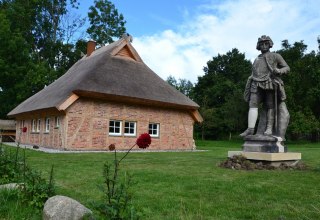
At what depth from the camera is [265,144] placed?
26.4 ft

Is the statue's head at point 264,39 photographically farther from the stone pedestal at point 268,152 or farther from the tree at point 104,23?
the tree at point 104,23

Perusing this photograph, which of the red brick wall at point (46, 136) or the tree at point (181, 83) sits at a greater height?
the tree at point (181, 83)

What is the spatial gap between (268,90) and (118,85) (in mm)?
9859

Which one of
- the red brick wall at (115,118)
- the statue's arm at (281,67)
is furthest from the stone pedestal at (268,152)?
the red brick wall at (115,118)

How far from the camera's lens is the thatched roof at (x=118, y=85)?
51.5 feet

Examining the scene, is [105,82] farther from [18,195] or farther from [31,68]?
[31,68]

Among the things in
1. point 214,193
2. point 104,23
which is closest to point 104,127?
point 214,193

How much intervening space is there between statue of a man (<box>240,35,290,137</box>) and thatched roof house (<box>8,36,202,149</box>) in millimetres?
8646

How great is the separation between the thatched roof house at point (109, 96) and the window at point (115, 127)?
0.54 feet

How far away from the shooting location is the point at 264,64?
27.7 ft

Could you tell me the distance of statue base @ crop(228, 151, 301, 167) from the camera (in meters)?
7.69

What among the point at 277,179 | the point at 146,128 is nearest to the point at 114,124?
the point at 146,128

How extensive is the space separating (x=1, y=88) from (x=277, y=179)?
2992 cm

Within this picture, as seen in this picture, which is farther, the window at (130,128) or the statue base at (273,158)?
the window at (130,128)
